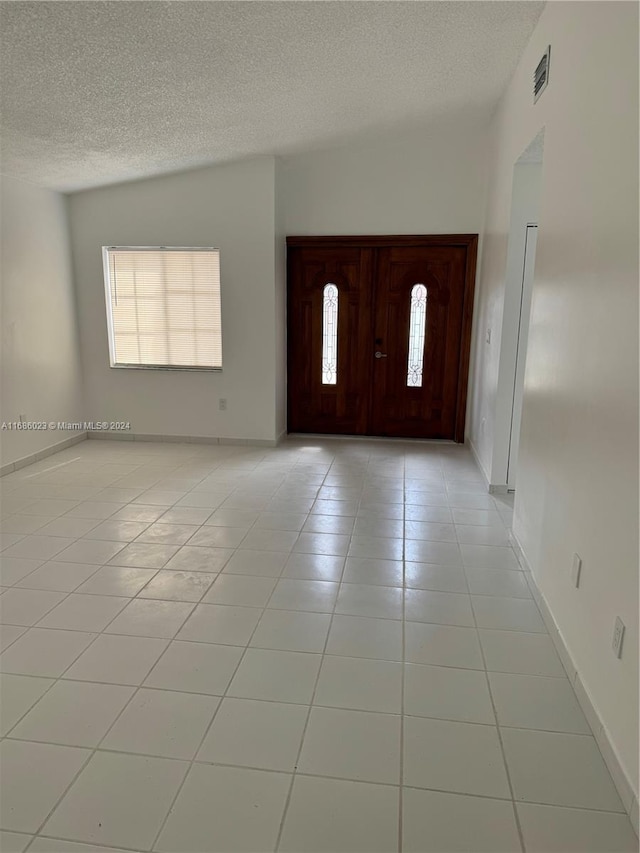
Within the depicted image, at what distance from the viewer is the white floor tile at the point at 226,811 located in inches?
57.7

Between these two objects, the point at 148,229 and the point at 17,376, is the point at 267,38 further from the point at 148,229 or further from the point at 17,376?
the point at 17,376

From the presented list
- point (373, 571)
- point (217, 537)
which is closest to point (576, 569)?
point (373, 571)

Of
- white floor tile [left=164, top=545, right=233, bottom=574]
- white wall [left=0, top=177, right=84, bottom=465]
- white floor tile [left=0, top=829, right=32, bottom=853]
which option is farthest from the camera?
white wall [left=0, top=177, right=84, bottom=465]

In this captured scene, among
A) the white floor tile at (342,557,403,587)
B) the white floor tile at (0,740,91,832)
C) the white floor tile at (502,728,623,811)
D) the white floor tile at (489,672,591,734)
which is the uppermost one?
the white floor tile at (342,557,403,587)

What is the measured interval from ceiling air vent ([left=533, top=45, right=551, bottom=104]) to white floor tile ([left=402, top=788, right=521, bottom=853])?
3.26m

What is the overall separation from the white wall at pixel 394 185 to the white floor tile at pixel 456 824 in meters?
4.95

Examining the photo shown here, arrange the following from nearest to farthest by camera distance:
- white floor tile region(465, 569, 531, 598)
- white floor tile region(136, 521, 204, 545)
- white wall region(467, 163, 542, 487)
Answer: white floor tile region(465, 569, 531, 598) → white floor tile region(136, 521, 204, 545) → white wall region(467, 163, 542, 487)

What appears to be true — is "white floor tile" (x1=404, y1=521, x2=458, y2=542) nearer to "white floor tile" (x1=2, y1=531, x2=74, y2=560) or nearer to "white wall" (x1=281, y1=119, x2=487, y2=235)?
"white floor tile" (x1=2, y1=531, x2=74, y2=560)

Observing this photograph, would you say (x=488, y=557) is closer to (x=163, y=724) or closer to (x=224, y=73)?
(x=163, y=724)

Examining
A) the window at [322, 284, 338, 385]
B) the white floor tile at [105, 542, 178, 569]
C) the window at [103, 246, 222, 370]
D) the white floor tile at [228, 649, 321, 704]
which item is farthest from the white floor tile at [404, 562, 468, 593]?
the window at [103, 246, 222, 370]

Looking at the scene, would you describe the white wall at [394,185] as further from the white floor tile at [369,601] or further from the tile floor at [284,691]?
the white floor tile at [369,601]

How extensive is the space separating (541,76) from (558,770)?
326cm

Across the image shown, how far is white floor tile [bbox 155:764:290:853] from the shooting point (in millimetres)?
1467

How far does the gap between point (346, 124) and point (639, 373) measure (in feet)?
12.7
